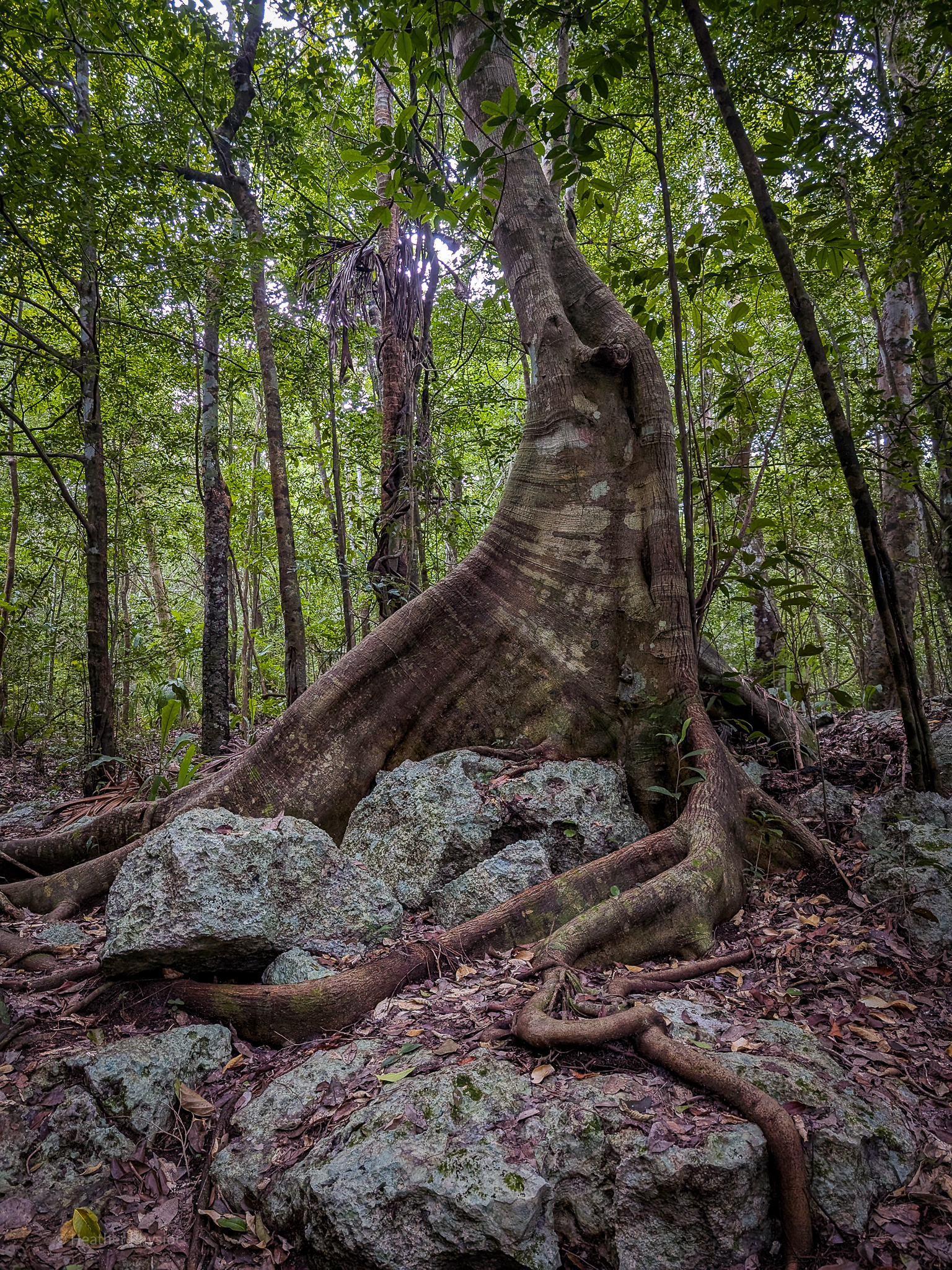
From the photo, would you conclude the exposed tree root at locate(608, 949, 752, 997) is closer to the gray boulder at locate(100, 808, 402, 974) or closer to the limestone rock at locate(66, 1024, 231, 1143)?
the gray boulder at locate(100, 808, 402, 974)

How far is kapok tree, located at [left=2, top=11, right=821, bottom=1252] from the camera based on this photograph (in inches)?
137

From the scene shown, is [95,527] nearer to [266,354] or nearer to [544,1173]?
[266,354]

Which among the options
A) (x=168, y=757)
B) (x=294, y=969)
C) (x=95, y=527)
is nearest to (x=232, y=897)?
(x=294, y=969)

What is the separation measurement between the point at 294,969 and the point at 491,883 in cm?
100

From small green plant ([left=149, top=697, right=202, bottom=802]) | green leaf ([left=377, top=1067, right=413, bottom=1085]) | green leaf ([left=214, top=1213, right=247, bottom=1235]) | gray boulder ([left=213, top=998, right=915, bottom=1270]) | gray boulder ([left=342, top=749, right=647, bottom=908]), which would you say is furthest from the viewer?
small green plant ([left=149, top=697, right=202, bottom=802])

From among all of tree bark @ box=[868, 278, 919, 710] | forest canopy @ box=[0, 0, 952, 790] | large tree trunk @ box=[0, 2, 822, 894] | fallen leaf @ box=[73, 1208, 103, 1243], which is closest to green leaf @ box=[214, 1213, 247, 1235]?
fallen leaf @ box=[73, 1208, 103, 1243]

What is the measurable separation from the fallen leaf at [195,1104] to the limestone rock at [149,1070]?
0.10 feet

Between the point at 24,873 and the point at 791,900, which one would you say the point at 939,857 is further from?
the point at 24,873

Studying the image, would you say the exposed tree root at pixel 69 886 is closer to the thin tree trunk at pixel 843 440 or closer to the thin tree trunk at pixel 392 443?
the thin tree trunk at pixel 392 443

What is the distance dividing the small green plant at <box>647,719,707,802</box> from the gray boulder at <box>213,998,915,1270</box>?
1.47 metres

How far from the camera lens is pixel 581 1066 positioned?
7.11 feet

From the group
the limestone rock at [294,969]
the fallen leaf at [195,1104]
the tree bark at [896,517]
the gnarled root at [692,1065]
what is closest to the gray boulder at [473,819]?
the limestone rock at [294,969]

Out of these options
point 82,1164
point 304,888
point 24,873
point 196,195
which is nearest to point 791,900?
point 304,888

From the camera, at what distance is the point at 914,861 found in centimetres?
309
